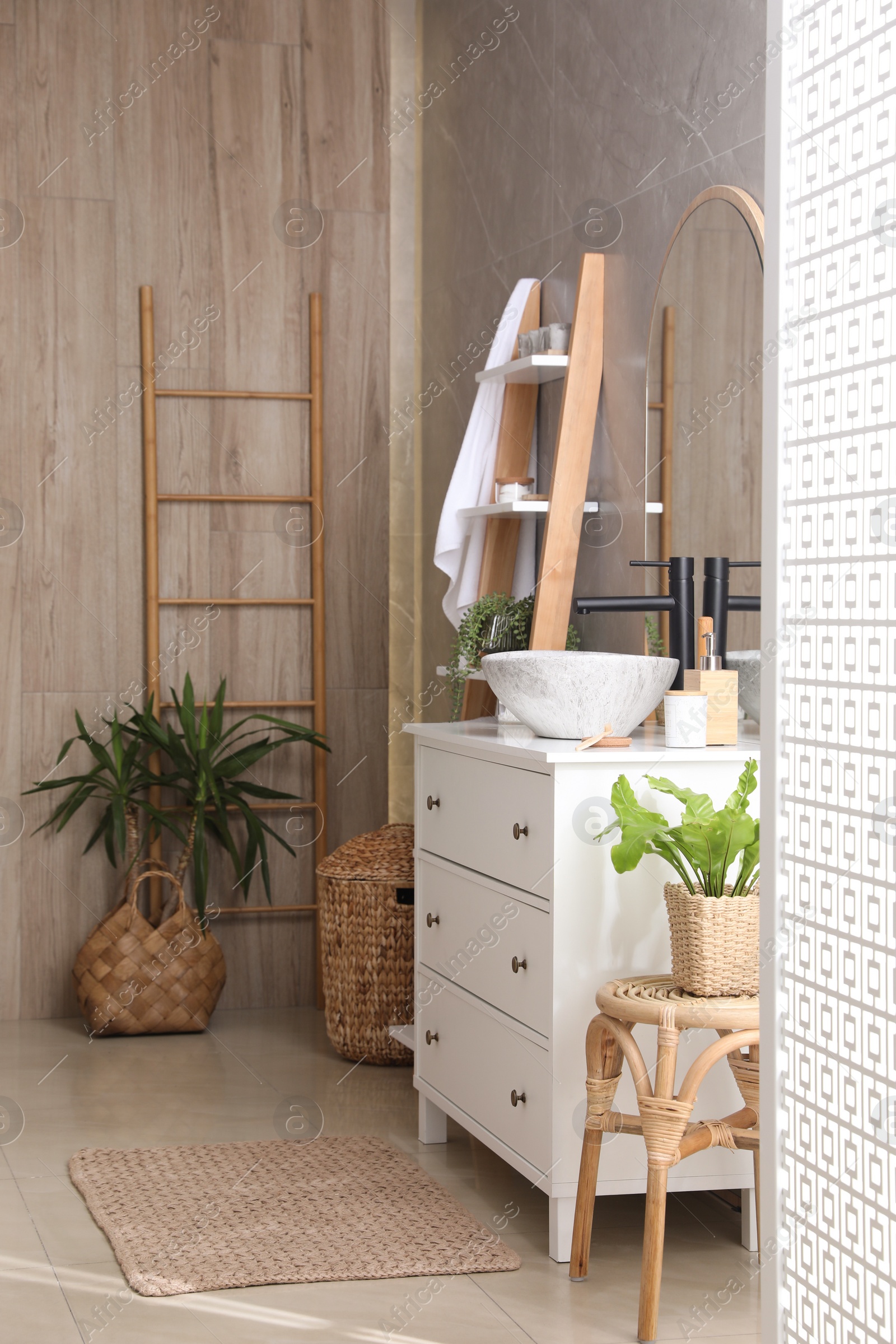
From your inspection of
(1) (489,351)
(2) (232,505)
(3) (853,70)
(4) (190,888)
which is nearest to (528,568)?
(1) (489,351)

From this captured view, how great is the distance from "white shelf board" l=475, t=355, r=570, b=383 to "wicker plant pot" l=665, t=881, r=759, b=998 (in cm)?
133

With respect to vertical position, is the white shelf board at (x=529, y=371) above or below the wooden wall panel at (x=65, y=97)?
below

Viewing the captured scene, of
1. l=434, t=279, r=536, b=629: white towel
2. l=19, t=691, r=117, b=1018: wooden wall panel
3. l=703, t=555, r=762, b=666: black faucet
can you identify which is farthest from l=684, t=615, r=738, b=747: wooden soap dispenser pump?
l=19, t=691, r=117, b=1018: wooden wall panel

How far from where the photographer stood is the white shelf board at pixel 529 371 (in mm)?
3066

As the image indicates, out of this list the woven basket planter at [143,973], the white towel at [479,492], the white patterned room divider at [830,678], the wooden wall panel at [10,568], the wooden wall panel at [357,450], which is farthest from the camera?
the wooden wall panel at [357,450]

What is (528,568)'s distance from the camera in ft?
11.2

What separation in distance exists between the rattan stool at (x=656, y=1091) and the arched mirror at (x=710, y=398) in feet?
2.18

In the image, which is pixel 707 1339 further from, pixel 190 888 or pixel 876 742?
pixel 190 888

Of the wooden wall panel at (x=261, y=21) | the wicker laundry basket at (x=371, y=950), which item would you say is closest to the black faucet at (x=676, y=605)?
the wicker laundry basket at (x=371, y=950)

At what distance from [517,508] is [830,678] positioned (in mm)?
1960

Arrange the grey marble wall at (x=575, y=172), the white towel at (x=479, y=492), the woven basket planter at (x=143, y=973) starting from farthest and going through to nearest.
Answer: the woven basket planter at (x=143, y=973) → the white towel at (x=479, y=492) → the grey marble wall at (x=575, y=172)

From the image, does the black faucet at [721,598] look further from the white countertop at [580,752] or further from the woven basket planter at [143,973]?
the woven basket planter at [143,973]

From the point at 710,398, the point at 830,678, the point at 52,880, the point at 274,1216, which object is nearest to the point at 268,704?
the point at 52,880

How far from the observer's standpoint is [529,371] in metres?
3.22
